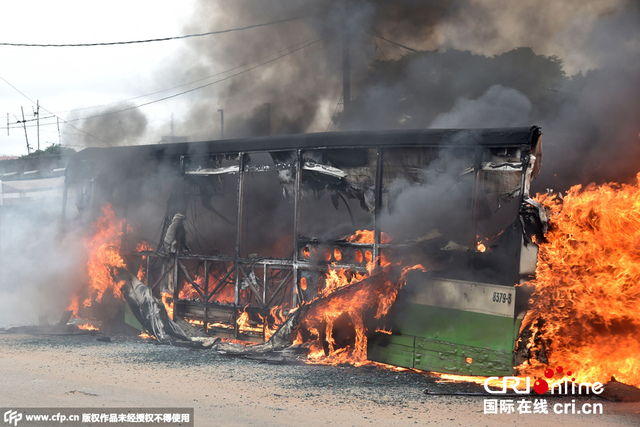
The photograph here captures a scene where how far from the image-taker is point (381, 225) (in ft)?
32.2

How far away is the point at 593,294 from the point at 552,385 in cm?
137

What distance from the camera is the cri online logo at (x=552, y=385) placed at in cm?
768

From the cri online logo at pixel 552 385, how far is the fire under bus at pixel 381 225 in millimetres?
265

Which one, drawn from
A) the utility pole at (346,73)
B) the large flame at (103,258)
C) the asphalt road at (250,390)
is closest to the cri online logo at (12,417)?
the asphalt road at (250,390)

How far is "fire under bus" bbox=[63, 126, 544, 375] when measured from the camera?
28.2 feet

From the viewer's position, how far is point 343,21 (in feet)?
84.1

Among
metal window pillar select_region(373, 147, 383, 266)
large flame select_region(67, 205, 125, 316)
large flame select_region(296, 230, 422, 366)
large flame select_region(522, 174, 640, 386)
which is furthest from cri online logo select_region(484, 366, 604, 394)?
large flame select_region(67, 205, 125, 316)

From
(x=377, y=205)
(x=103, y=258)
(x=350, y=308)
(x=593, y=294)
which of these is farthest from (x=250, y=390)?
(x=103, y=258)

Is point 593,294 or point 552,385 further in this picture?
point 593,294

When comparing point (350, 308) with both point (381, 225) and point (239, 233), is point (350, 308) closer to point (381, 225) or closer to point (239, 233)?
point (381, 225)

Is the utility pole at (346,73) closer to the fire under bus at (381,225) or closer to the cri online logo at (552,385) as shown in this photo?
the fire under bus at (381,225)

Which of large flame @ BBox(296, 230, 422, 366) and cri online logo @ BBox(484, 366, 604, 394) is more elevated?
large flame @ BBox(296, 230, 422, 366)

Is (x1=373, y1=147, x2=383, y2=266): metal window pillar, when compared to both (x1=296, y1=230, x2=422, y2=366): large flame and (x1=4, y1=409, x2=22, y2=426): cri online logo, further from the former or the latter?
(x1=4, y1=409, x2=22, y2=426): cri online logo

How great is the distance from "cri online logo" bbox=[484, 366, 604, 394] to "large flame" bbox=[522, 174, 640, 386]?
0.11 m
